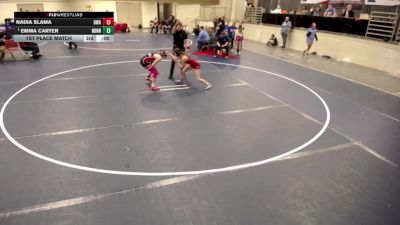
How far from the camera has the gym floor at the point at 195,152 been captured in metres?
3.88

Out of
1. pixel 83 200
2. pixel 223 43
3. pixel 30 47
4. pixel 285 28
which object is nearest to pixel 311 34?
pixel 285 28

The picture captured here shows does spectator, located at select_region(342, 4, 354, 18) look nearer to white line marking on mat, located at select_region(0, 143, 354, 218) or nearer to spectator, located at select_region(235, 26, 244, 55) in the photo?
spectator, located at select_region(235, 26, 244, 55)

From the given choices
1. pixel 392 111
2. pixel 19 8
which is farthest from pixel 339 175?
pixel 19 8

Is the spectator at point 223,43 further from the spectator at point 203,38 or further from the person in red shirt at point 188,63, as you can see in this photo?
the person in red shirt at point 188,63

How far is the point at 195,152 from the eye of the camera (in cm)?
532

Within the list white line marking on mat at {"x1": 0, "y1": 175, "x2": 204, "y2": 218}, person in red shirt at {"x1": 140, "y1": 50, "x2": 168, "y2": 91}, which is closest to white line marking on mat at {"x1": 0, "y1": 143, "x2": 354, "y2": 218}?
white line marking on mat at {"x1": 0, "y1": 175, "x2": 204, "y2": 218}

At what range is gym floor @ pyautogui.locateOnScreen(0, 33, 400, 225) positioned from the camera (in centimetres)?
388

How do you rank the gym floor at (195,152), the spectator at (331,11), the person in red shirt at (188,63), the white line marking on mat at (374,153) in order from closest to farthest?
1. the gym floor at (195,152)
2. the white line marking on mat at (374,153)
3. the person in red shirt at (188,63)
4. the spectator at (331,11)

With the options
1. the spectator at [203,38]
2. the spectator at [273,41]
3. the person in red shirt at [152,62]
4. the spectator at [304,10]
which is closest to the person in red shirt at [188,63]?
the person in red shirt at [152,62]

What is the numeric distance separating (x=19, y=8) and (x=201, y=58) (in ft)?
65.2

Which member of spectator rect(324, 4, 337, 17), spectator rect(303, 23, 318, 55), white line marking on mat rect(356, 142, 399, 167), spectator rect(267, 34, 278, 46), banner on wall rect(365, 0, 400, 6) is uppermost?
banner on wall rect(365, 0, 400, 6)

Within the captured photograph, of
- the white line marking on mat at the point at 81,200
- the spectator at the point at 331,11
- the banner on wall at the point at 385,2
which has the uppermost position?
the banner on wall at the point at 385,2

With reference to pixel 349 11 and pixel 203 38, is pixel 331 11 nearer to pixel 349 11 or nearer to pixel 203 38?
pixel 349 11
